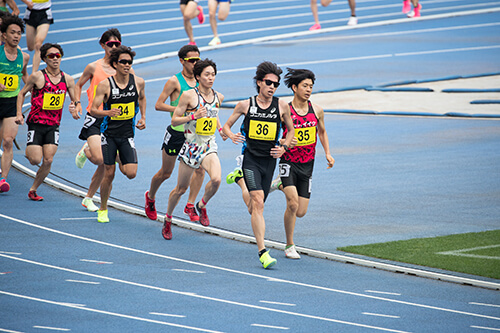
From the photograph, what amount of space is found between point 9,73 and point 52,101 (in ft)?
3.48

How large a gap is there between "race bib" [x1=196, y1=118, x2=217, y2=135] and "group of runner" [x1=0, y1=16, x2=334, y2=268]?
0.04 feet

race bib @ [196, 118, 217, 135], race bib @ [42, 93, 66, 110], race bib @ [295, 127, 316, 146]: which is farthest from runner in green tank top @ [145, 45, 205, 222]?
race bib @ [295, 127, 316, 146]

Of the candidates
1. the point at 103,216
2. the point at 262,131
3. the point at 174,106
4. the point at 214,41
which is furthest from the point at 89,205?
the point at 214,41

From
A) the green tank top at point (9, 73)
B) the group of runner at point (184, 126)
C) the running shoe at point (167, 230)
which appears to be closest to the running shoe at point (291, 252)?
the group of runner at point (184, 126)

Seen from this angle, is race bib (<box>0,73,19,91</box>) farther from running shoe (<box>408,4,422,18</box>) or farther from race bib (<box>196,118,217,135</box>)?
running shoe (<box>408,4,422,18</box>)

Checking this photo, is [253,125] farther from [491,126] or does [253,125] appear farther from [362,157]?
[491,126]

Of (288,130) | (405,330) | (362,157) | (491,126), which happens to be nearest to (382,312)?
(405,330)

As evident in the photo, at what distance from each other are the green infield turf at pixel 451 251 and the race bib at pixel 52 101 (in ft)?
14.9

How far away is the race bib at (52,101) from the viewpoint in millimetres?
11844

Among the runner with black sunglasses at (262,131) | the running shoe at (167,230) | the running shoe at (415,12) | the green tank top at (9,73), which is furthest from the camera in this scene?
the running shoe at (415,12)

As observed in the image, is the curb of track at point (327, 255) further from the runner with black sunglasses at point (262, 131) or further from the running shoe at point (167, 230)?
the runner with black sunglasses at point (262, 131)

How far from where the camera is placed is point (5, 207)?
38.6ft

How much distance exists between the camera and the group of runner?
977cm

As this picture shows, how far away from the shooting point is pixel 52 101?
11.9 meters
